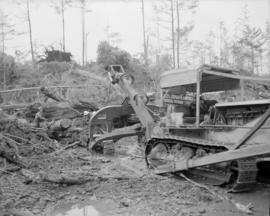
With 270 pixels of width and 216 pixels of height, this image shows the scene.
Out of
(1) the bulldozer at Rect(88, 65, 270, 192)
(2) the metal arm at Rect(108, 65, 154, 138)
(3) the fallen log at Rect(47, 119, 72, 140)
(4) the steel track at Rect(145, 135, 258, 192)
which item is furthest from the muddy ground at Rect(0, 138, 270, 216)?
(3) the fallen log at Rect(47, 119, 72, 140)

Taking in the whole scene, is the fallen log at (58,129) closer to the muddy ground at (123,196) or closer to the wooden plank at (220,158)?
the muddy ground at (123,196)

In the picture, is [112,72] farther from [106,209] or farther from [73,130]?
[106,209]

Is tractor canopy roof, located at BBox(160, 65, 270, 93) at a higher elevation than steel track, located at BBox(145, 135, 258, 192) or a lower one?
higher

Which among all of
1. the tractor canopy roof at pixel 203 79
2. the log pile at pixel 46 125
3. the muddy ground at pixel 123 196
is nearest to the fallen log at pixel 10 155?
the muddy ground at pixel 123 196

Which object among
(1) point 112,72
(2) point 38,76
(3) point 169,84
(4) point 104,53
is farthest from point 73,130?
(4) point 104,53

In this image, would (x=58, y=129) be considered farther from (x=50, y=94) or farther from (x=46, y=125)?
(x=50, y=94)

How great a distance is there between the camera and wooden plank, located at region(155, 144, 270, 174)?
3.69 metres

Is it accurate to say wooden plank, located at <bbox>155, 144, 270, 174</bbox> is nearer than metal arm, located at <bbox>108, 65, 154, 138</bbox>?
Yes

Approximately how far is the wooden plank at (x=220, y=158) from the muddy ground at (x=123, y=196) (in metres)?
0.25

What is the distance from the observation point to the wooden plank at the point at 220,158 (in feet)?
12.1

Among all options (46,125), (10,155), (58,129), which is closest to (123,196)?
(10,155)

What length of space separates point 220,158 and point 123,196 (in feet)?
5.38

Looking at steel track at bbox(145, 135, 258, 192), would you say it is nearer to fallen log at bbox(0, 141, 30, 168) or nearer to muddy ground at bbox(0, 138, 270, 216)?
muddy ground at bbox(0, 138, 270, 216)

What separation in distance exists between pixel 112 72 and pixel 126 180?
4.63 meters
